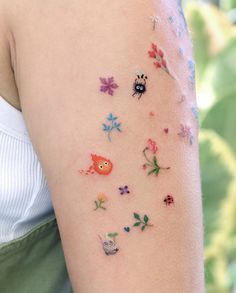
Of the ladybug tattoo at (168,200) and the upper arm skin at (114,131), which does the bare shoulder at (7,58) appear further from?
the ladybug tattoo at (168,200)

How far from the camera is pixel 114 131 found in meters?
0.46

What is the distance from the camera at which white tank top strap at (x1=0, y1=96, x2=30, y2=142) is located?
1.63ft

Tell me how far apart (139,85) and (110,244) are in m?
0.14

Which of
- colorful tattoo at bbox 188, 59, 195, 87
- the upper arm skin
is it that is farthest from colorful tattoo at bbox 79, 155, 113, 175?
colorful tattoo at bbox 188, 59, 195, 87

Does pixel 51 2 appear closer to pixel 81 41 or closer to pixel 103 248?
pixel 81 41

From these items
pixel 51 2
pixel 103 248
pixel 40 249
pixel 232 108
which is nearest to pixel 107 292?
pixel 103 248

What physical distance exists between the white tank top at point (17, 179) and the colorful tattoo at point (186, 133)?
15 cm

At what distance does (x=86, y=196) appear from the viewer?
47 centimetres

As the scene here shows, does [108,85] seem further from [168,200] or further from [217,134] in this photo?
[217,134]

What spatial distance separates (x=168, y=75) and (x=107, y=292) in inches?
8.0

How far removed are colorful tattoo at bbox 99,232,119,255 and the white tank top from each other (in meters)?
0.11

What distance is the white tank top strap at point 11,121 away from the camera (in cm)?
50

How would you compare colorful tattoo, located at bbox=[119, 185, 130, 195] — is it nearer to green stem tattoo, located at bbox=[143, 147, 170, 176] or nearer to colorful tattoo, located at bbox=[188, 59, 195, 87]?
green stem tattoo, located at bbox=[143, 147, 170, 176]

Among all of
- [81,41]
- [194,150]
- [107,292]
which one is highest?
[81,41]
